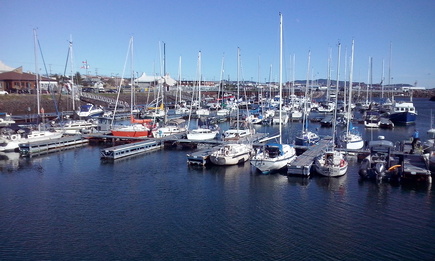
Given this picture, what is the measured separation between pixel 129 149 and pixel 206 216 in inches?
646

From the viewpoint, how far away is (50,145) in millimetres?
35344

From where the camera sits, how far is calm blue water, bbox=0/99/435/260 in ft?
49.1

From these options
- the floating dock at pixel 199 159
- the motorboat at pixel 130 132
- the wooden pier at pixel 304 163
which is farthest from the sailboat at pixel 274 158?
the motorboat at pixel 130 132

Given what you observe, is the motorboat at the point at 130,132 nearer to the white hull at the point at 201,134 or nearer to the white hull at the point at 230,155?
the white hull at the point at 201,134

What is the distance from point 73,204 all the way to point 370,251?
1497cm

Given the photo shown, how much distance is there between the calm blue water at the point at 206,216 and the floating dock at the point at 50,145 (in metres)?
5.65

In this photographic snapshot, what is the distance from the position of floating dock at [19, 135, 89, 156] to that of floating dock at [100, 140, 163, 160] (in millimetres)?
7032

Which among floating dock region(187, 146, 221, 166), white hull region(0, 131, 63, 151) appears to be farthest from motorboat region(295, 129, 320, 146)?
white hull region(0, 131, 63, 151)

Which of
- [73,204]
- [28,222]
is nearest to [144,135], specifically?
[73,204]

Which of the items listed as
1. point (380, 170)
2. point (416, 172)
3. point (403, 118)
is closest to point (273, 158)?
point (380, 170)

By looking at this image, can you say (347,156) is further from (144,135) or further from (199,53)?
(199,53)

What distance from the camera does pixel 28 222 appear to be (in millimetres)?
17656

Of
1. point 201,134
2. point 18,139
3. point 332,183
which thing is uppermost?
point 201,134

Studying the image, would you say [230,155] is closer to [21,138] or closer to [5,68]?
[21,138]
